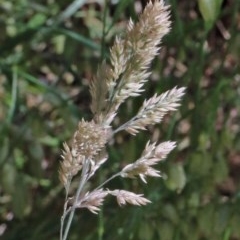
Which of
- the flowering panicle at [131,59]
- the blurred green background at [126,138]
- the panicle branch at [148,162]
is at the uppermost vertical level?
the flowering panicle at [131,59]

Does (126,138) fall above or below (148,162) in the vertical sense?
below

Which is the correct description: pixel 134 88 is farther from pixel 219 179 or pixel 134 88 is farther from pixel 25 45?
pixel 25 45

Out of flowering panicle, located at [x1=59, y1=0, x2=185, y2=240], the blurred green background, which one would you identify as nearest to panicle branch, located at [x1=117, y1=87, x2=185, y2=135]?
flowering panicle, located at [x1=59, y1=0, x2=185, y2=240]

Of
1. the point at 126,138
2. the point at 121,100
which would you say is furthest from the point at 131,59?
the point at 126,138

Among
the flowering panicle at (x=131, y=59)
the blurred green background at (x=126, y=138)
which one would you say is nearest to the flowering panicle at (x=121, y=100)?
the flowering panicle at (x=131, y=59)

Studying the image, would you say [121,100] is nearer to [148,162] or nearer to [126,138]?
[148,162]

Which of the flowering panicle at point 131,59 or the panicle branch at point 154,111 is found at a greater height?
the flowering panicle at point 131,59

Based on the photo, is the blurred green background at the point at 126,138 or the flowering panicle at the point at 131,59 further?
the blurred green background at the point at 126,138

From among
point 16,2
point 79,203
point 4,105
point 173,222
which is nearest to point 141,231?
point 173,222

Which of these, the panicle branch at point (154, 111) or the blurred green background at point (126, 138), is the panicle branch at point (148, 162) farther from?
the blurred green background at point (126, 138)
